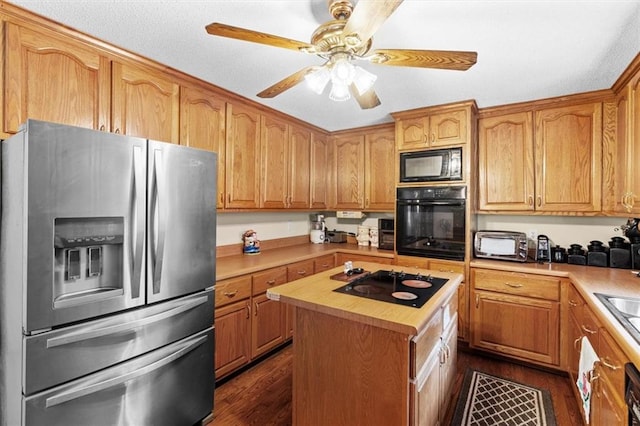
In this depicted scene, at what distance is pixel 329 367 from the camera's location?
4.87 feet

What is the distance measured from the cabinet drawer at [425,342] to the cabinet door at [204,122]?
183cm

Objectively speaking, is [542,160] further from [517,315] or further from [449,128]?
[517,315]

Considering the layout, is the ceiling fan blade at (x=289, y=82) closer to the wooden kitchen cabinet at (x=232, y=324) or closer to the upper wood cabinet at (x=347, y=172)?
the wooden kitchen cabinet at (x=232, y=324)

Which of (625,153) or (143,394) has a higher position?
(625,153)

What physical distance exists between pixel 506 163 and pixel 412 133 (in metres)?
0.92

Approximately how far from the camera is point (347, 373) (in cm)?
143

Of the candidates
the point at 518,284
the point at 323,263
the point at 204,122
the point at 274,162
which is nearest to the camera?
the point at 204,122

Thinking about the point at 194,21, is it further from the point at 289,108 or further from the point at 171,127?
the point at 289,108

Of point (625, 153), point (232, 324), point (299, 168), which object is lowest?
point (232, 324)


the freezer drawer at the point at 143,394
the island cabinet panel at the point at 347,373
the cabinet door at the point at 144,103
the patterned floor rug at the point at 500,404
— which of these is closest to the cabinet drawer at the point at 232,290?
the freezer drawer at the point at 143,394

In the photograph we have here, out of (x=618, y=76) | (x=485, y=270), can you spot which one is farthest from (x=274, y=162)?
(x=618, y=76)

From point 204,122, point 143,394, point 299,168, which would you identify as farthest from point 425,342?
point 299,168

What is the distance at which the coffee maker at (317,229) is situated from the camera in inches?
156

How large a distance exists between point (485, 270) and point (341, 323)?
6.02ft
